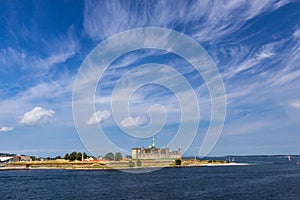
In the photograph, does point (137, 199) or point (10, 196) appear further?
point (10, 196)

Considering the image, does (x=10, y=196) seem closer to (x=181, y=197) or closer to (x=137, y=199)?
(x=137, y=199)

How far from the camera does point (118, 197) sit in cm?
6769

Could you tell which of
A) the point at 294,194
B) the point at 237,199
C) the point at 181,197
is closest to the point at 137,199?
the point at 181,197

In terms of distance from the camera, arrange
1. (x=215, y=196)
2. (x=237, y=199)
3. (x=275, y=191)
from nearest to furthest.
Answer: (x=237, y=199) < (x=215, y=196) < (x=275, y=191)

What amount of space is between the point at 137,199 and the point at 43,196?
2177cm

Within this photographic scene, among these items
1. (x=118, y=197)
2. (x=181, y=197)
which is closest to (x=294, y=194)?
(x=181, y=197)

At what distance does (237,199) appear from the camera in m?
64.1

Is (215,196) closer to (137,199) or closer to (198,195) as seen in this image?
(198,195)

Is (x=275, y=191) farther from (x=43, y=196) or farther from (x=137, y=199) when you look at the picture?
(x=43, y=196)

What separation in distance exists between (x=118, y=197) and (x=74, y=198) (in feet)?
29.6

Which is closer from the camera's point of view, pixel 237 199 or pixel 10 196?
pixel 237 199

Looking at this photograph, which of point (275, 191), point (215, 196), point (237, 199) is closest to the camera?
point (237, 199)

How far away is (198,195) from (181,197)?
532 cm

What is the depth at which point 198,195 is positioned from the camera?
70375 mm
